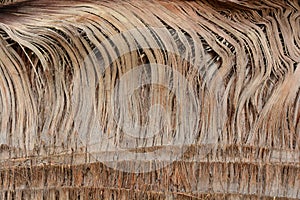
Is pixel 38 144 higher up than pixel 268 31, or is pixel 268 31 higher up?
pixel 268 31

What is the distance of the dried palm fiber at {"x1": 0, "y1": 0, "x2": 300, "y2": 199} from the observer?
0.84m

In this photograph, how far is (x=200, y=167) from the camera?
85 centimetres

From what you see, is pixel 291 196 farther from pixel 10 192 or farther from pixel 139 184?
pixel 10 192

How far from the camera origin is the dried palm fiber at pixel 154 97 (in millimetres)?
840

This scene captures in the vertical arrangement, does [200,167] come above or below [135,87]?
below

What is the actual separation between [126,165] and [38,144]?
0.12 metres

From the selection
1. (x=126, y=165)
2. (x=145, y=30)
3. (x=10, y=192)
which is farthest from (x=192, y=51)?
(x=10, y=192)

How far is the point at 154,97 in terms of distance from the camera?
2.83 feet

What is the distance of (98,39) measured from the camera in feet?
2.89

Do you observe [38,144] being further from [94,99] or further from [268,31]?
[268,31]

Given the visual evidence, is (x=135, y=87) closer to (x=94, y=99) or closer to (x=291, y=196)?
(x=94, y=99)


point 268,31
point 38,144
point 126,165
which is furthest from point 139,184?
point 268,31

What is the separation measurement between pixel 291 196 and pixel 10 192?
0.36 metres

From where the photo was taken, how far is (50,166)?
0.88 meters
